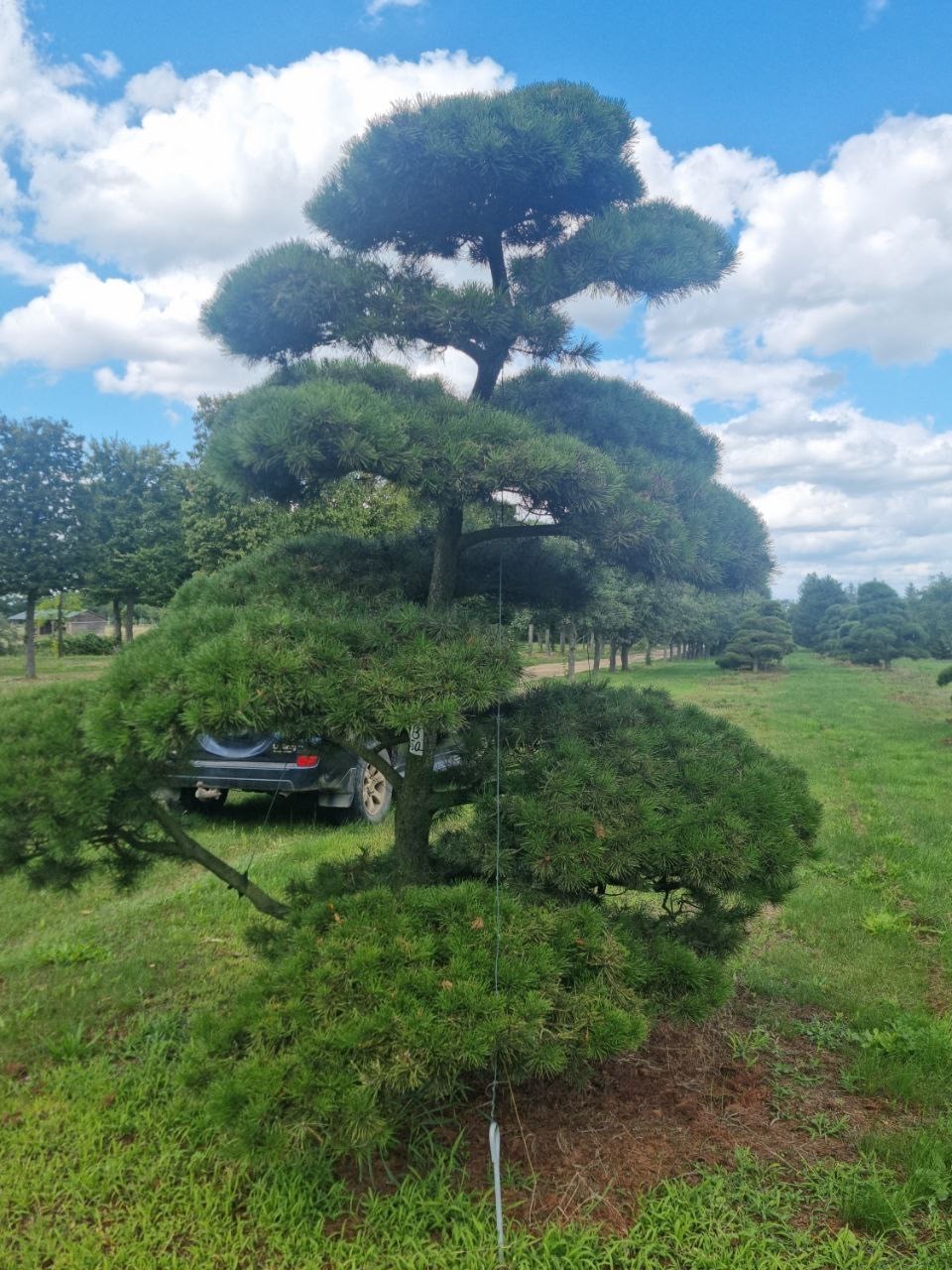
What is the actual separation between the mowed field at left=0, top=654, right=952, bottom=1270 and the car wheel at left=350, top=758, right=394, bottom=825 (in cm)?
245

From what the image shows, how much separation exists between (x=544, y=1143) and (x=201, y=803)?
5.90m

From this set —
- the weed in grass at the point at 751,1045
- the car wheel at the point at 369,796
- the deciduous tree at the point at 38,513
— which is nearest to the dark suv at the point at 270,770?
the car wheel at the point at 369,796

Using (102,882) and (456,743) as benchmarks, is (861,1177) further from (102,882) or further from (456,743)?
(102,882)

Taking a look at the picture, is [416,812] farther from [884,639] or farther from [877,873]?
[884,639]

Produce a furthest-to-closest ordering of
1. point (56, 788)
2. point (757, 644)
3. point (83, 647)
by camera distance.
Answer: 1. point (757, 644)
2. point (83, 647)
3. point (56, 788)

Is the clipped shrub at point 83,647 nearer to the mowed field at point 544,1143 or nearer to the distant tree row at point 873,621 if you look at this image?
the mowed field at point 544,1143

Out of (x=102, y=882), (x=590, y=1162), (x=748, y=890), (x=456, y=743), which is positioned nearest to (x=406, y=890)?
(x=456, y=743)

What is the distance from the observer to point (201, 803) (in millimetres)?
7758

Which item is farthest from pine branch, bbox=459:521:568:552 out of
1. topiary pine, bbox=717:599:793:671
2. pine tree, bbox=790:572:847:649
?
pine tree, bbox=790:572:847:649

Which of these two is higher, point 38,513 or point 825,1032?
point 38,513

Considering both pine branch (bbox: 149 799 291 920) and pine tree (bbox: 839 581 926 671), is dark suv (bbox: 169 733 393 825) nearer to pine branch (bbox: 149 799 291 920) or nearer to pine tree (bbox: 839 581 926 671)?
pine branch (bbox: 149 799 291 920)

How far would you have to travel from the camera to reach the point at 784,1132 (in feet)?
9.16

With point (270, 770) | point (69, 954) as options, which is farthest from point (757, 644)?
point (69, 954)

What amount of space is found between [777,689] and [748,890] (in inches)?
876
